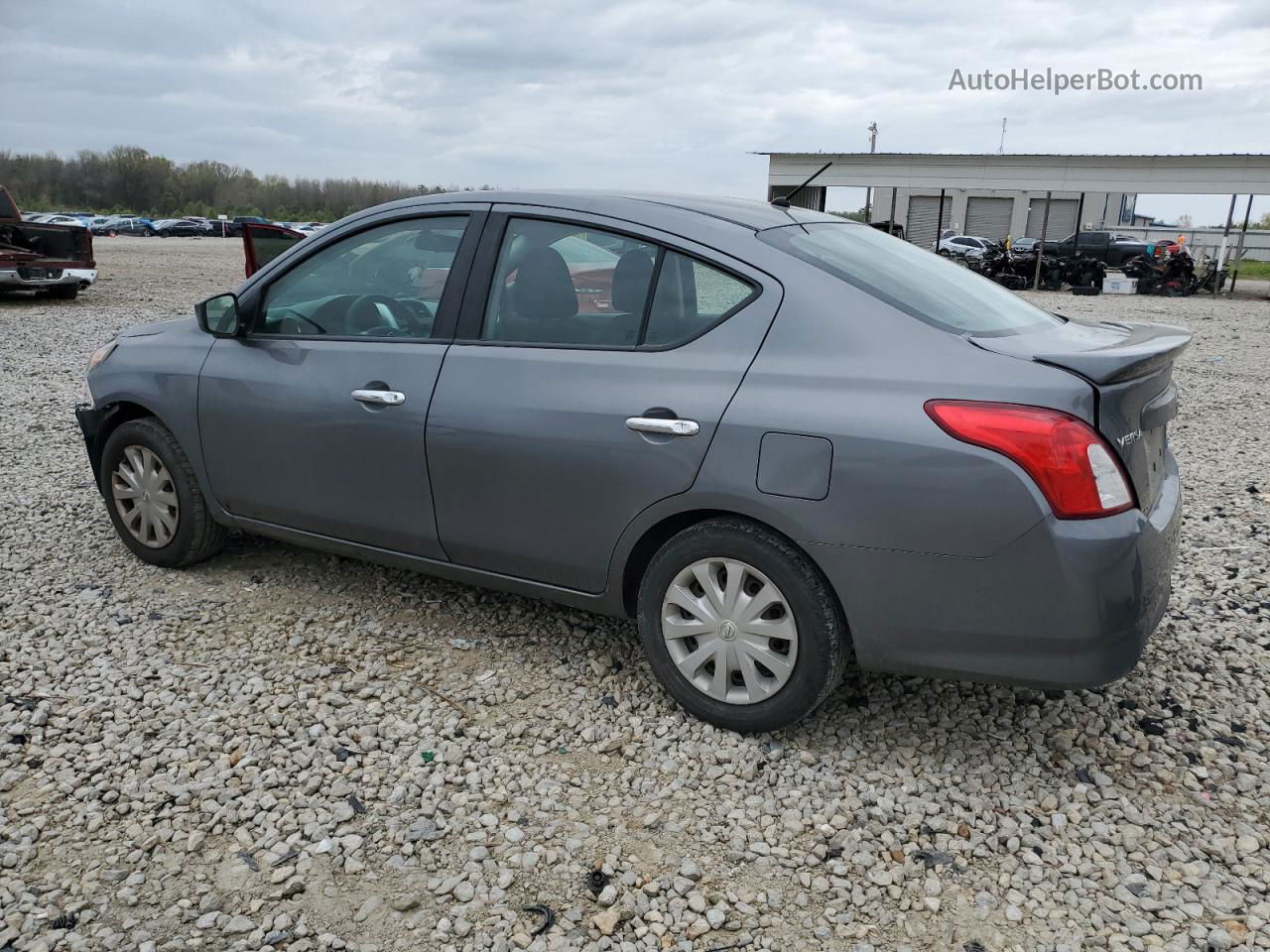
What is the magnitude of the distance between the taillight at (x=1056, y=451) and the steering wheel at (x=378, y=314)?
1.96 m

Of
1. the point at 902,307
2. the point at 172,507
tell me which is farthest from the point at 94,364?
the point at 902,307

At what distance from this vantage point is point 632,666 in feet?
11.8

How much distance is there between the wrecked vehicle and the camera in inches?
605

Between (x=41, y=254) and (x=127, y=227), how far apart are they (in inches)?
1826

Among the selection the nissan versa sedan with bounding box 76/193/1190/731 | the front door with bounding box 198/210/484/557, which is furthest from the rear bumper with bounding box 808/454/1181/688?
the front door with bounding box 198/210/484/557

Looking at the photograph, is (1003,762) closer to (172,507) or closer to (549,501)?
(549,501)

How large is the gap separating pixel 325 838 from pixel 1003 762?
199cm

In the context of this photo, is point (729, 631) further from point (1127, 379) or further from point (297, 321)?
point (297, 321)

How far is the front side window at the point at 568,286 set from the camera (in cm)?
315

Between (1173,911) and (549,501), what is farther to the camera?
(549,501)

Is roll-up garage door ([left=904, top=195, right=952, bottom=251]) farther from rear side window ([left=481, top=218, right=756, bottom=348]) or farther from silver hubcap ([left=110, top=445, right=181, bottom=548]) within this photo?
rear side window ([left=481, top=218, right=756, bottom=348])

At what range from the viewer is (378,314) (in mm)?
3658

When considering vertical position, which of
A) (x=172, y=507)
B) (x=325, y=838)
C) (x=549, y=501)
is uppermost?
(x=549, y=501)

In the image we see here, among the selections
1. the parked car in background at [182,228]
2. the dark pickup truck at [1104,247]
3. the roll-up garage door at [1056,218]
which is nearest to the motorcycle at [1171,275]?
the dark pickup truck at [1104,247]
